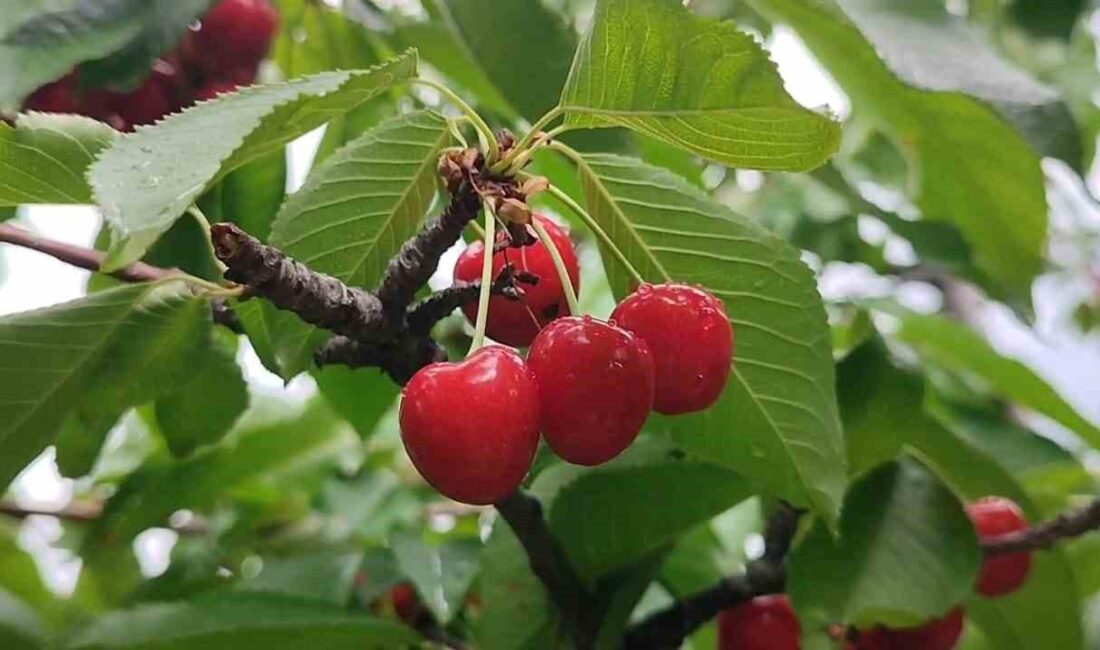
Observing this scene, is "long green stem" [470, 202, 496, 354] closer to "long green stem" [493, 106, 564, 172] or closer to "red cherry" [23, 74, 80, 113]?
"long green stem" [493, 106, 564, 172]

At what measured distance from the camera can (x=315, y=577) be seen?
87 cm

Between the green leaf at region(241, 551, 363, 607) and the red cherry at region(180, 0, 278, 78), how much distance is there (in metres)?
0.36

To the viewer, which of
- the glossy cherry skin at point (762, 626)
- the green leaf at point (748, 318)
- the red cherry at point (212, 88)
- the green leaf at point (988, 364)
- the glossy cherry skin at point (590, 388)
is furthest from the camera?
the green leaf at point (988, 364)

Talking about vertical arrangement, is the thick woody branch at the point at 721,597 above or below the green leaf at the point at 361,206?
below

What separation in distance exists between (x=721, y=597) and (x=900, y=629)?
0.36ft

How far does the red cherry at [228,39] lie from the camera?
2.68 feet

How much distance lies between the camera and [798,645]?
689 mm

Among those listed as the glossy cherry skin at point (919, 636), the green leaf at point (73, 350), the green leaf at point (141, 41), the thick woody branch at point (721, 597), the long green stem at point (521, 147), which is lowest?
the glossy cherry skin at point (919, 636)

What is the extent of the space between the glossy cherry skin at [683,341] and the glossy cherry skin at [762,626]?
0.80 ft

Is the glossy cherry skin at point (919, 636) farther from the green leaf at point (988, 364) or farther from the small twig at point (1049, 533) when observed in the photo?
the green leaf at point (988, 364)

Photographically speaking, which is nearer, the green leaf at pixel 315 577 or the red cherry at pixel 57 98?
the red cherry at pixel 57 98

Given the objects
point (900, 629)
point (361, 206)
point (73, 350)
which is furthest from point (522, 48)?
point (900, 629)

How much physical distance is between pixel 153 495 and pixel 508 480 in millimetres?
579

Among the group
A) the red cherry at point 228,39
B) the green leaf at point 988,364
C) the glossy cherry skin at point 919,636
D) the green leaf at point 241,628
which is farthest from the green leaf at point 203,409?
the green leaf at point 988,364
